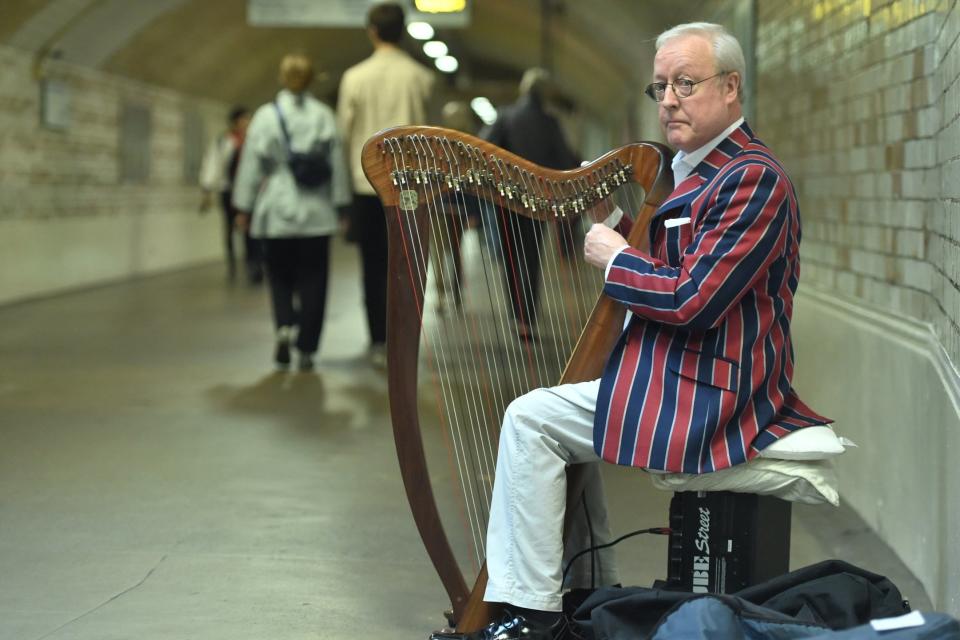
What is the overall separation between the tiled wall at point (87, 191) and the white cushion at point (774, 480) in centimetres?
998

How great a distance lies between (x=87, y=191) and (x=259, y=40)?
5692 mm

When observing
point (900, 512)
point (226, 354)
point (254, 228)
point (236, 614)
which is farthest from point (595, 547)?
point (226, 354)

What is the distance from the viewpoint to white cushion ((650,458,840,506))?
2900mm

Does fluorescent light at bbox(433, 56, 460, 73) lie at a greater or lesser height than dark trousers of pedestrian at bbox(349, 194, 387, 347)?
greater

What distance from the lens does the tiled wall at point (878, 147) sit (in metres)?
3.58

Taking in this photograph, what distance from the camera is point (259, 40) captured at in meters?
19.7

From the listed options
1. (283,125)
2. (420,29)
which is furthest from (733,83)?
(420,29)

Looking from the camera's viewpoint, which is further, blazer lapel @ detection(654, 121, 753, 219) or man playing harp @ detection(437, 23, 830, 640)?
blazer lapel @ detection(654, 121, 753, 219)

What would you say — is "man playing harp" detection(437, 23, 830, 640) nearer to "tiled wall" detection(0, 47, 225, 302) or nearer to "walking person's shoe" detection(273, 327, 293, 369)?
"walking person's shoe" detection(273, 327, 293, 369)

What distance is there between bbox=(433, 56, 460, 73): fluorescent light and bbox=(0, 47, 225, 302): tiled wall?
8548mm

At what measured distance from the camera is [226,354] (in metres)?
8.80

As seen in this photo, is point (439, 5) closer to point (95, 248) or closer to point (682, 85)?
point (95, 248)

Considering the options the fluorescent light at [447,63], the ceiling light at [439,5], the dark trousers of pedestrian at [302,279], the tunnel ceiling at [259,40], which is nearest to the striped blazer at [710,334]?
the dark trousers of pedestrian at [302,279]

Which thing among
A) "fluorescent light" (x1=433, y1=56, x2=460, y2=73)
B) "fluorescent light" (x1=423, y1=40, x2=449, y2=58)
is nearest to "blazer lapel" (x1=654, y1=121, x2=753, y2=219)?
"fluorescent light" (x1=423, y1=40, x2=449, y2=58)
